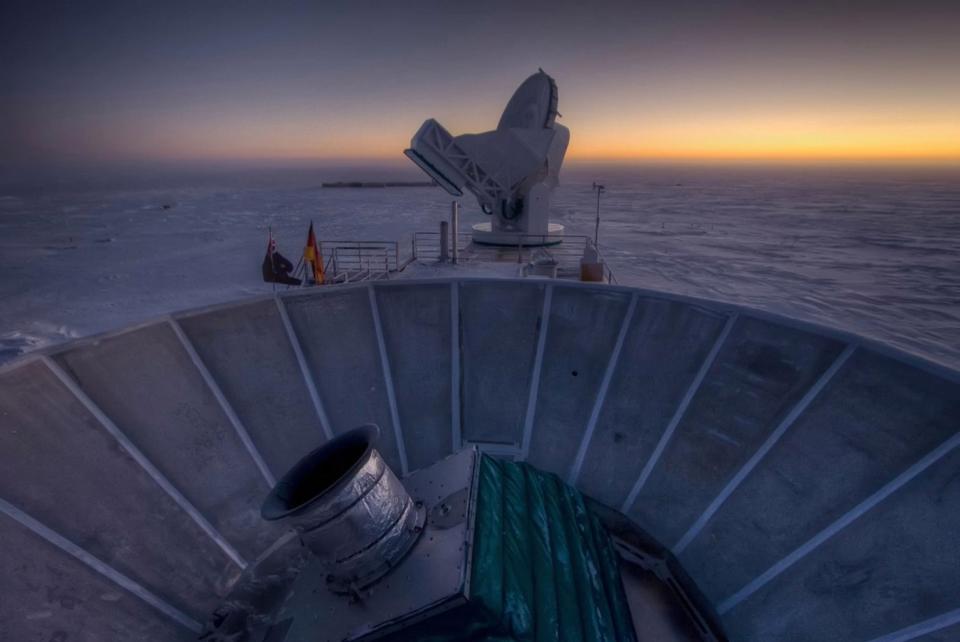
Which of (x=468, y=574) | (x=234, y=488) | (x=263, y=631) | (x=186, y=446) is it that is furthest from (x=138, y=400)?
(x=468, y=574)

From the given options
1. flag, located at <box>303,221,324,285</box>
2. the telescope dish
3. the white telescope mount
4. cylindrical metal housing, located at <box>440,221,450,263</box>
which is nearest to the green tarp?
flag, located at <box>303,221,324,285</box>

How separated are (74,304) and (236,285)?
7.54 metres

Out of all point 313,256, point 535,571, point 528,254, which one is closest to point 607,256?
point 528,254

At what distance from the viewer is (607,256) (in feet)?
117

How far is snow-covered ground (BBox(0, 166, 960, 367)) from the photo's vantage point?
2252cm

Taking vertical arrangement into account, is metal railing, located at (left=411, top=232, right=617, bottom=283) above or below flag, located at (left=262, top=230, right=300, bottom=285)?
below

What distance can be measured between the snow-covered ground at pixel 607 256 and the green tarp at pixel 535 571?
20.8m

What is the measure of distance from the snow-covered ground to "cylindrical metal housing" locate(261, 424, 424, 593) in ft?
64.9

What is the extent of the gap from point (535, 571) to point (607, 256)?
33480 mm

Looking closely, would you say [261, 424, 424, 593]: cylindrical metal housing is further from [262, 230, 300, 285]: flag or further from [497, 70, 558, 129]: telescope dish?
[497, 70, 558, 129]: telescope dish

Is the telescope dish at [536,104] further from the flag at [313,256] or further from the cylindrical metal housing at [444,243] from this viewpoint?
the flag at [313,256]

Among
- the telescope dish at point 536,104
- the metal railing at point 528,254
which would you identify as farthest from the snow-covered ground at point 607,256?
the telescope dish at point 536,104

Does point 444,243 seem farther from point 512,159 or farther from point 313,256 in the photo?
point 313,256

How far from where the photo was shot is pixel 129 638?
407cm
